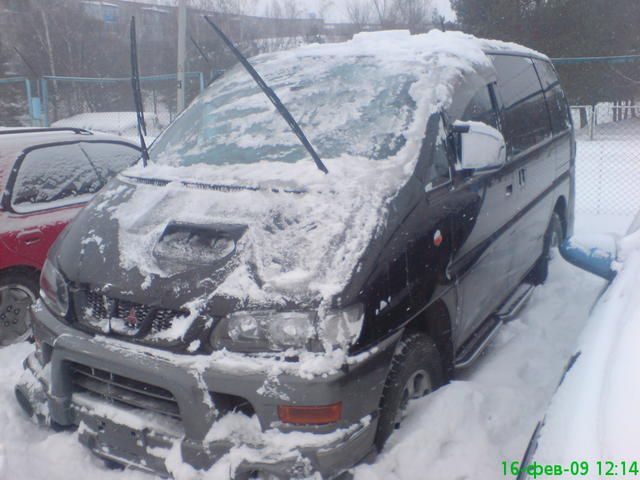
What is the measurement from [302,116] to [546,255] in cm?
291

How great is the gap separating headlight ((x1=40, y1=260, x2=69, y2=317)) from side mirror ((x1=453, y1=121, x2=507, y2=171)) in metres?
1.98

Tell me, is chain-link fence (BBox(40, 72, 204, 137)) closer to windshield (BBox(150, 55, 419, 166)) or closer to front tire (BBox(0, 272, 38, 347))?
front tire (BBox(0, 272, 38, 347))

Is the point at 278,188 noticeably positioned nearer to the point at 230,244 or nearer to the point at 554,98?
the point at 230,244

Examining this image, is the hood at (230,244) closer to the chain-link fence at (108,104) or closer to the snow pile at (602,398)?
the snow pile at (602,398)

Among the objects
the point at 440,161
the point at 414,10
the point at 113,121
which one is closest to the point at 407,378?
the point at 440,161

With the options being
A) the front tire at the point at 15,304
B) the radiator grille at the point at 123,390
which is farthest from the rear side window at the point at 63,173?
the radiator grille at the point at 123,390

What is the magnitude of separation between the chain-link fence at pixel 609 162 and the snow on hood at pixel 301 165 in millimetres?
5895

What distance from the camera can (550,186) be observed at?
186 inches

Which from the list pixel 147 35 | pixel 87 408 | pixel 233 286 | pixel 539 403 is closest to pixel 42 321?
pixel 87 408

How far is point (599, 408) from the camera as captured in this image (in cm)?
147

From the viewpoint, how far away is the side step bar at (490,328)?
3.21 m

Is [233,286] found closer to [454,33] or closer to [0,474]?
[0,474]

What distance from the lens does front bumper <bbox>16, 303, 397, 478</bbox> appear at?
2.12 meters

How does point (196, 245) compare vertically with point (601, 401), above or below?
above
